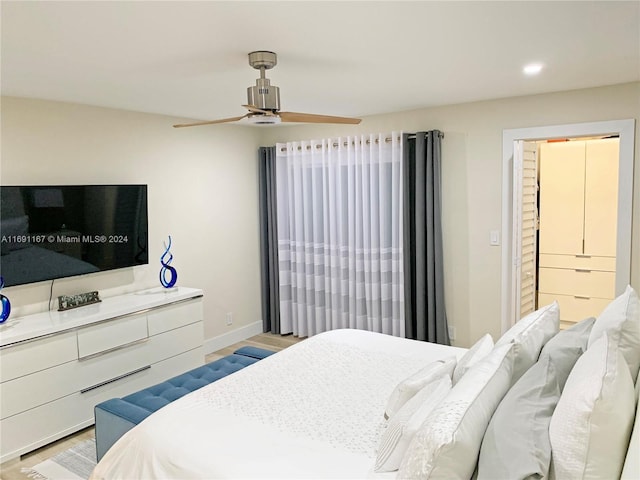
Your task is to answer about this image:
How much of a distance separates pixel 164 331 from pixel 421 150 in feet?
9.32

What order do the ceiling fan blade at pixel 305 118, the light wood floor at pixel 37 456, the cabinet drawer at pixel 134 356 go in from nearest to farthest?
the ceiling fan blade at pixel 305 118, the light wood floor at pixel 37 456, the cabinet drawer at pixel 134 356

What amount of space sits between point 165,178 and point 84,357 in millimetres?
1889

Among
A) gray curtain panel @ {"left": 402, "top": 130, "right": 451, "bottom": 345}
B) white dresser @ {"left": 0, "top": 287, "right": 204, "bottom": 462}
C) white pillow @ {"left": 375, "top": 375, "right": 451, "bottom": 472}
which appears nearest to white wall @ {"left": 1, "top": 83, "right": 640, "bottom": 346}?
gray curtain panel @ {"left": 402, "top": 130, "right": 451, "bottom": 345}

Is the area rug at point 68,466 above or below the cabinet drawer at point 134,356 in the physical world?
below

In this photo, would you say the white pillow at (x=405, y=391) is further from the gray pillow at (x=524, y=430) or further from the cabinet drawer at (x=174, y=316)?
the cabinet drawer at (x=174, y=316)

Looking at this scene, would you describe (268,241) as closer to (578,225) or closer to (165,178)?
(165,178)

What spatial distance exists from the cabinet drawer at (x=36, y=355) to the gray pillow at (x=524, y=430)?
2.98 metres

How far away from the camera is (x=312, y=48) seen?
2.61 metres

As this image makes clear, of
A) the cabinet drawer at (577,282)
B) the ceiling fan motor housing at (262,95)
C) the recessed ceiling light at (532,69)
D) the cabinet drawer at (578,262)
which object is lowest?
the cabinet drawer at (577,282)

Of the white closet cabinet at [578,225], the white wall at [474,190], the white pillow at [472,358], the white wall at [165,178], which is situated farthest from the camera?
the white closet cabinet at [578,225]

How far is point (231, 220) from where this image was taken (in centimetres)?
550

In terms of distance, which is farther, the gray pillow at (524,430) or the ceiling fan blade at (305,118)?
the ceiling fan blade at (305,118)

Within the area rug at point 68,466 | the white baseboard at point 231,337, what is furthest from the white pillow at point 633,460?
the white baseboard at point 231,337

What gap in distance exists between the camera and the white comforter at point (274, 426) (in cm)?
192
